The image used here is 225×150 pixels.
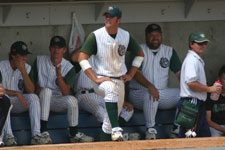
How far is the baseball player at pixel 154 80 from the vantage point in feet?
28.5

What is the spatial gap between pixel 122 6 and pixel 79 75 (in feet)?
3.86

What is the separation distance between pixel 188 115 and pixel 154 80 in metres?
1.55

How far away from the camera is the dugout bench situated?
862 cm

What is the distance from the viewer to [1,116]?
7.37m

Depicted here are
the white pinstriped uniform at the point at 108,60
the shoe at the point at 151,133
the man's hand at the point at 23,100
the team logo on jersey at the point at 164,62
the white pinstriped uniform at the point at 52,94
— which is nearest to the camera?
the white pinstriped uniform at the point at 108,60

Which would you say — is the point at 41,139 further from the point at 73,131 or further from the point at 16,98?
the point at 16,98

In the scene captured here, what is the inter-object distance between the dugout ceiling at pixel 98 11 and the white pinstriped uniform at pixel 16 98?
76cm

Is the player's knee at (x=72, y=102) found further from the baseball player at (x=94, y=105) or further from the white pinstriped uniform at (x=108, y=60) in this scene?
the white pinstriped uniform at (x=108, y=60)

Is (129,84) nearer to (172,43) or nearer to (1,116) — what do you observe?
(172,43)

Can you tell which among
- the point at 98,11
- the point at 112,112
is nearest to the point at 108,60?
the point at 112,112

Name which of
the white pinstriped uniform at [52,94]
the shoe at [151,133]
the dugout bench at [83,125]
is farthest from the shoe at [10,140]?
the shoe at [151,133]

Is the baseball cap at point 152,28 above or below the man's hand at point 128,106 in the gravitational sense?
above

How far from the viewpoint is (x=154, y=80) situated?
29.7ft

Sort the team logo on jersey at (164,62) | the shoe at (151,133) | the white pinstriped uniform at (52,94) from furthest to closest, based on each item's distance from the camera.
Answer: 1. the team logo on jersey at (164,62)
2. the shoe at (151,133)
3. the white pinstriped uniform at (52,94)
